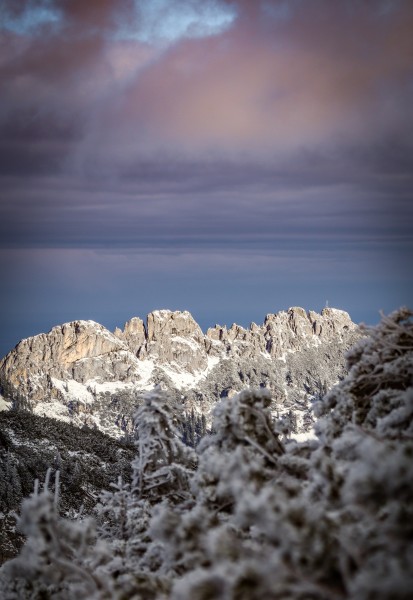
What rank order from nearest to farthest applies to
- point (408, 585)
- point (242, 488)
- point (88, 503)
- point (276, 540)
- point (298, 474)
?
point (408, 585)
point (276, 540)
point (242, 488)
point (298, 474)
point (88, 503)

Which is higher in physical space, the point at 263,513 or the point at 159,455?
the point at 159,455

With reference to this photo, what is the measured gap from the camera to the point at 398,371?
1084 cm

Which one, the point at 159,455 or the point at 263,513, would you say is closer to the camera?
the point at 263,513

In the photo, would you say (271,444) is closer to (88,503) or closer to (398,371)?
(398,371)

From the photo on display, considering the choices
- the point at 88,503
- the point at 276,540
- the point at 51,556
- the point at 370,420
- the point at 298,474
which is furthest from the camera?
the point at 88,503

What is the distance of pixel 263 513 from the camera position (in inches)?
214

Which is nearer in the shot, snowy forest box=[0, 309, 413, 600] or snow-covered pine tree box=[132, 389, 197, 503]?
snowy forest box=[0, 309, 413, 600]

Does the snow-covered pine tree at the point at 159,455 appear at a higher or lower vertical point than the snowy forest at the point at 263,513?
higher

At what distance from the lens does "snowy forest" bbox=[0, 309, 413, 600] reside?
522 cm

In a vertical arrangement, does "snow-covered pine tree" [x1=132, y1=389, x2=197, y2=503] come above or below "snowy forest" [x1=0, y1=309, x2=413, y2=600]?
above

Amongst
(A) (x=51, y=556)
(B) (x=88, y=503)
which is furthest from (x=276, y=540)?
(B) (x=88, y=503)

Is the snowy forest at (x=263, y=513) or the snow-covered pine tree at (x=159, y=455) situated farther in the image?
the snow-covered pine tree at (x=159, y=455)

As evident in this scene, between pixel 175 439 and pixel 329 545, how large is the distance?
9.24 metres

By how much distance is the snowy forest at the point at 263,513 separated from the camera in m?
5.22
